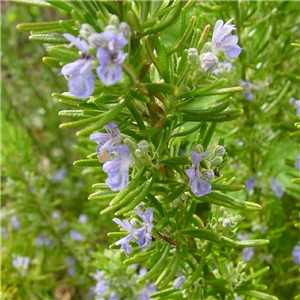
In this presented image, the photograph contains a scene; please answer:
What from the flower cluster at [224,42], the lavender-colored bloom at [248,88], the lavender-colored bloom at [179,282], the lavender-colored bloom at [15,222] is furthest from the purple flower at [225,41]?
the lavender-colored bloom at [15,222]

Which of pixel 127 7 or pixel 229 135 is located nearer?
pixel 127 7

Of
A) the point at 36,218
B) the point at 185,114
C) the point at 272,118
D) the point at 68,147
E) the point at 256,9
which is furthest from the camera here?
the point at 68,147

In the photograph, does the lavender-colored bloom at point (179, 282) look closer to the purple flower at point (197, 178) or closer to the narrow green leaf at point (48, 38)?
the purple flower at point (197, 178)

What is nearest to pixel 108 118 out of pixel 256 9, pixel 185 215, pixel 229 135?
pixel 185 215

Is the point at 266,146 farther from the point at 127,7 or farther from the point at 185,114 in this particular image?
the point at 127,7

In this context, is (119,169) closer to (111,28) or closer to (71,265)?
(111,28)
